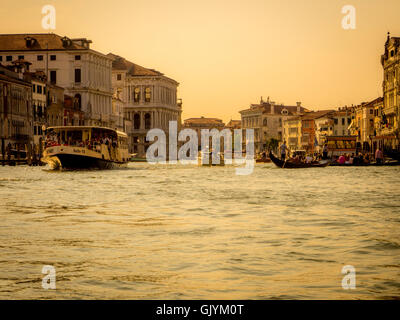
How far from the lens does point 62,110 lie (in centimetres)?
7244

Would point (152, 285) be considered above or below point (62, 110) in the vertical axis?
below

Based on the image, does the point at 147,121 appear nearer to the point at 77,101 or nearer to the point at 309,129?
the point at 309,129

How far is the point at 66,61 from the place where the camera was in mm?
84000

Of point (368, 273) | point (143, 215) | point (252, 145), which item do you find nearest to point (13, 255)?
point (368, 273)

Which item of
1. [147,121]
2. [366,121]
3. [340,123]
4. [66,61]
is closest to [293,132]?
[340,123]

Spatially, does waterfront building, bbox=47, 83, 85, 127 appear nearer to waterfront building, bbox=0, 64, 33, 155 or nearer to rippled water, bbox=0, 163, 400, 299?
waterfront building, bbox=0, 64, 33, 155

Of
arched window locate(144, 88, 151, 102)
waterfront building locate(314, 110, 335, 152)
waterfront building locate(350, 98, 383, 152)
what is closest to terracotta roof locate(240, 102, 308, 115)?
waterfront building locate(314, 110, 335, 152)

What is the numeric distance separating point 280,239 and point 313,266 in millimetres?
2378

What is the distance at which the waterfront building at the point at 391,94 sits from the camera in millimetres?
65238

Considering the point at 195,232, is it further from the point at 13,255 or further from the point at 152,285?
the point at 152,285

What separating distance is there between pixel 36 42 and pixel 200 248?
251 feet

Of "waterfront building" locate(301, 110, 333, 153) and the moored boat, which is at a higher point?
"waterfront building" locate(301, 110, 333, 153)

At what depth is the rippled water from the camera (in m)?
7.13

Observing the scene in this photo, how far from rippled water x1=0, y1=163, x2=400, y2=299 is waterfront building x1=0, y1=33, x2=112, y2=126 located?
6617 centimetres
